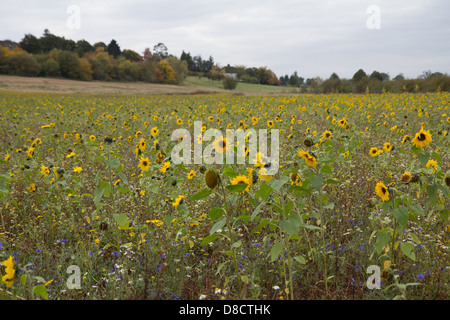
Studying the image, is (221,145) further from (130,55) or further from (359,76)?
(130,55)

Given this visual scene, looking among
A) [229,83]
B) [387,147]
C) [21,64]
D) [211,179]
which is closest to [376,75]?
[229,83]

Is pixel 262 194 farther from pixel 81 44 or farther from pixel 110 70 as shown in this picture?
pixel 81 44

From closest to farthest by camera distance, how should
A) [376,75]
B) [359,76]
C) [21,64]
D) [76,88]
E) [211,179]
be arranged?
[211,179] < [376,75] < [359,76] < [76,88] < [21,64]

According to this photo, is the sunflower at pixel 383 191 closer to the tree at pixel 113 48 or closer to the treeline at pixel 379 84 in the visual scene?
the treeline at pixel 379 84

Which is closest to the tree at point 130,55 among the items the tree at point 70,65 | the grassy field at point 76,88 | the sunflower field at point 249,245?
the tree at point 70,65

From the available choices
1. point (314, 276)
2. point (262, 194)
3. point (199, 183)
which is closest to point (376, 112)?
point (199, 183)

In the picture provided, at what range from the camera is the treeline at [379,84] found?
22.5m

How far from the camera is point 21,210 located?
3484mm

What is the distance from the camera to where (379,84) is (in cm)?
2517

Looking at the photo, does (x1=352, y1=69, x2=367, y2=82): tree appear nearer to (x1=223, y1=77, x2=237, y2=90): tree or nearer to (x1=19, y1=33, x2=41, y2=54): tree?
(x1=223, y1=77, x2=237, y2=90): tree

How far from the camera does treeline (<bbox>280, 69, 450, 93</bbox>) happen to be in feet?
73.7

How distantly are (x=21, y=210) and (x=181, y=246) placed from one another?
6.97 ft

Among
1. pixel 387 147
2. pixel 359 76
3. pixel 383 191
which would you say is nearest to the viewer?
pixel 383 191

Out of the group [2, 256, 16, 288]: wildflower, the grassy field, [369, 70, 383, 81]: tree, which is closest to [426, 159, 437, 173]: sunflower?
[2, 256, 16, 288]: wildflower
